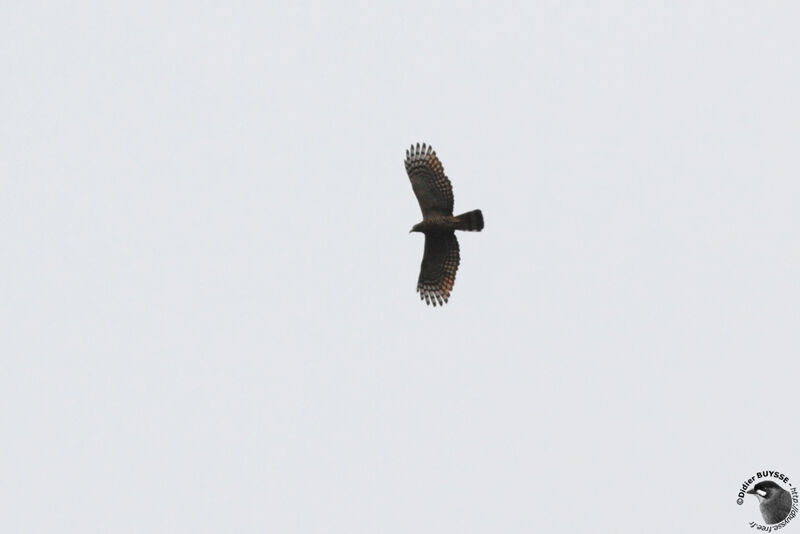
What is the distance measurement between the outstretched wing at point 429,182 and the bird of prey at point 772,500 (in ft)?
37.2

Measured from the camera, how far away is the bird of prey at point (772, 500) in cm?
5676

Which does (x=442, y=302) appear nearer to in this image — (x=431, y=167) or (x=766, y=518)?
(x=431, y=167)

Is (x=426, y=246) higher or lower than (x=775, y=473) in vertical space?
higher

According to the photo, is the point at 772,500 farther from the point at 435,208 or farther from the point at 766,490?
the point at 435,208

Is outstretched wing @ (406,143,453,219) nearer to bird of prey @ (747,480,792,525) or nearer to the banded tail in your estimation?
the banded tail

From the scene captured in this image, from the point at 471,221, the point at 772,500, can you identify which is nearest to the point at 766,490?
the point at 772,500

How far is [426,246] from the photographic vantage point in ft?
208

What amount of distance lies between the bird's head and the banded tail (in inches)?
397

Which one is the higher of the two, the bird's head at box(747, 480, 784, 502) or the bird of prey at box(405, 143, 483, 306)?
the bird of prey at box(405, 143, 483, 306)

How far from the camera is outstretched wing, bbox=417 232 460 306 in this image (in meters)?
63.2

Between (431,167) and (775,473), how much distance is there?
40.6 feet

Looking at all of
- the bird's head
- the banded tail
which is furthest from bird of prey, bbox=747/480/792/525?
the banded tail

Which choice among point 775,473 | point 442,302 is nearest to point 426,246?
point 442,302

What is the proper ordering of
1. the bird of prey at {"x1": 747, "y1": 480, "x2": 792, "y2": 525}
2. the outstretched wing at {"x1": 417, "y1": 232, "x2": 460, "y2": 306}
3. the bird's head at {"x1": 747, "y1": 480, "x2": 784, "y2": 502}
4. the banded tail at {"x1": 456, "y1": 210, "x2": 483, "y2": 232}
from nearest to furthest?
1. the bird of prey at {"x1": 747, "y1": 480, "x2": 792, "y2": 525}
2. the bird's head at {"x1": 747, "y1": 480, "x2": 784, "y2": 502}
3. the banded tail at {"x1": 456, "y1": 210, "x2": 483, "y2": 232}
4. the outstretched wing at {"x1": 417, "y1": 232, "x2": 460, "y2": 306}
